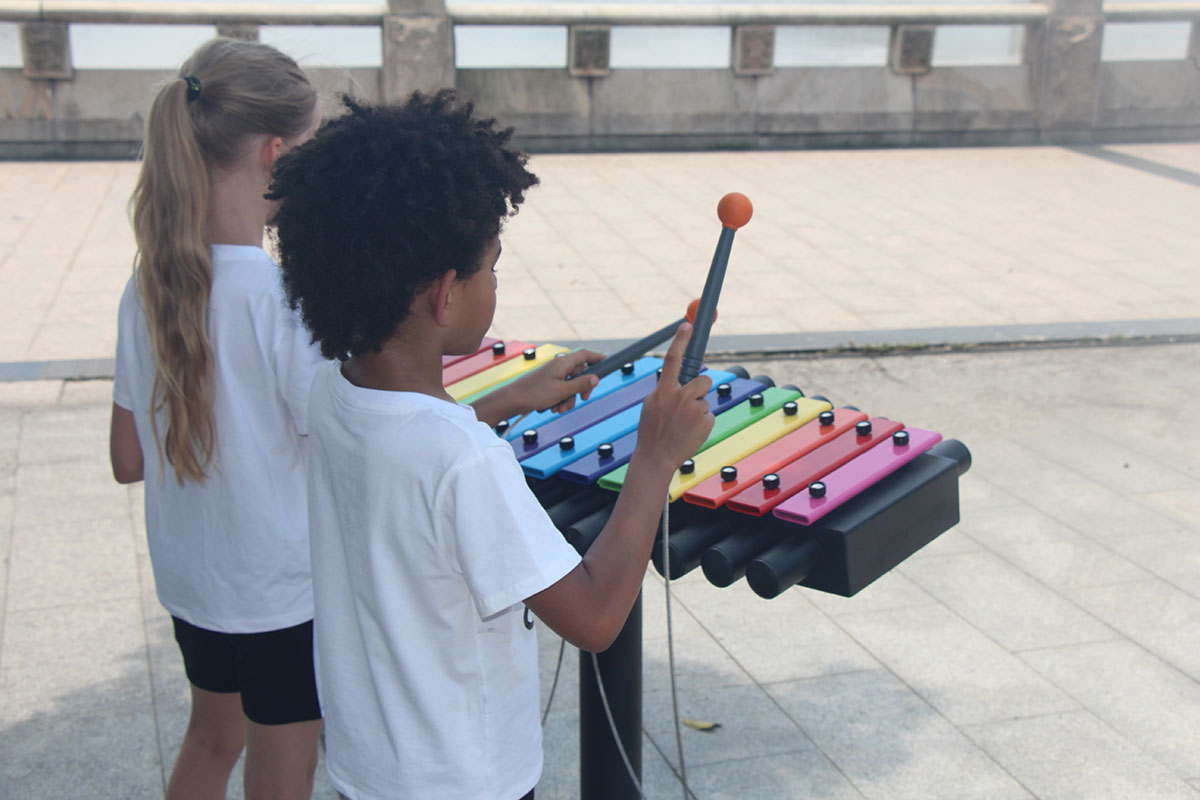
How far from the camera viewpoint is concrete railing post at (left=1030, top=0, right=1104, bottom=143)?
12.5 m

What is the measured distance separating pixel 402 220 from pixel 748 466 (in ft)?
3.45

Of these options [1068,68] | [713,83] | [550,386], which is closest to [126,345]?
[550,386]

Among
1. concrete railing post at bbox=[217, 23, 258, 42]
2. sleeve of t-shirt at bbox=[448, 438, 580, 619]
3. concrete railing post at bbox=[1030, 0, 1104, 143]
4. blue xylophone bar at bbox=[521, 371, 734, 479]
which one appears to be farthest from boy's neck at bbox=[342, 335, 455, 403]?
concrete railing post at bbox=[1030, 0, 1104, 143]

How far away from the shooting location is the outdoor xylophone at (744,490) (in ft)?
7.22

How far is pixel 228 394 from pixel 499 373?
0.89 m

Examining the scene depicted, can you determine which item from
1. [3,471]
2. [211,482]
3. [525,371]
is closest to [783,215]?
[3,471]

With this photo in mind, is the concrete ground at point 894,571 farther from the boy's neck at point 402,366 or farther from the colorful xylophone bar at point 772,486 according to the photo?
the boy's neck at point 402,366

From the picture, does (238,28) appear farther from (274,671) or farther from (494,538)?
(494,538)

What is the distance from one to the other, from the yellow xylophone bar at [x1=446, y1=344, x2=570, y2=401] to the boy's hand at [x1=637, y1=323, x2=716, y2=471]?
1078mm

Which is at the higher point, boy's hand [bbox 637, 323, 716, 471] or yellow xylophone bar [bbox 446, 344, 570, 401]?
boy's hand [bbox 637, 323, 716, 471]

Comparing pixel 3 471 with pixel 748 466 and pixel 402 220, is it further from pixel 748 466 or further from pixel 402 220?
pixel 402 220

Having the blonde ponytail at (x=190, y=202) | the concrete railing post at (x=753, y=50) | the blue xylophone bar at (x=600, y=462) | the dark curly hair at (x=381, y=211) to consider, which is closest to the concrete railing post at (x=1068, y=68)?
the concrete railing post at (x=753, y=50)

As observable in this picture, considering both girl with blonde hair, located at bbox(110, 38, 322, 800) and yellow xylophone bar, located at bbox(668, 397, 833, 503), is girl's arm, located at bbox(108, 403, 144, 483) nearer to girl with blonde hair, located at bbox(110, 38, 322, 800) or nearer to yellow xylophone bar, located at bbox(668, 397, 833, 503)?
girl with blonde hair, located at bbox(110, 38, 322, 800)

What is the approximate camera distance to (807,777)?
3.10 m
